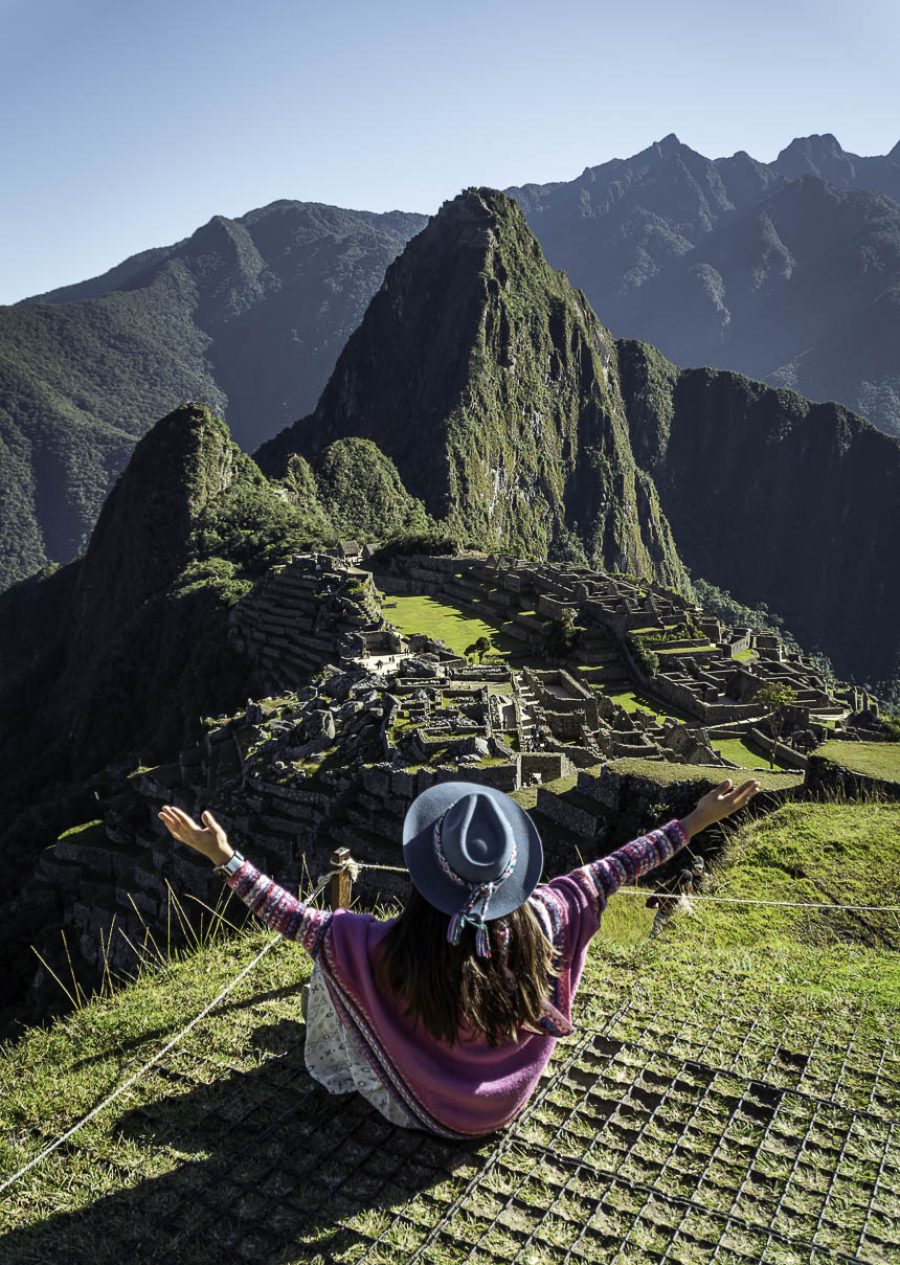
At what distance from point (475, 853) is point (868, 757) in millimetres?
8458

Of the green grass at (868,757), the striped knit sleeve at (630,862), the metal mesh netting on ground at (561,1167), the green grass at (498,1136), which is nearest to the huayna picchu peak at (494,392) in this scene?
the green grass at (868,757)

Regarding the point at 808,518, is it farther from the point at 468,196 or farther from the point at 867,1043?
the point at 867,1043

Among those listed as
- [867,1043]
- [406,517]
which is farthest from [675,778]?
[406,517]

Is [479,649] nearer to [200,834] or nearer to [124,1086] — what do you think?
[124,1086]

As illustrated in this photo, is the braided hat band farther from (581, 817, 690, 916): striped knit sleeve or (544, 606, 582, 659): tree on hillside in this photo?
(544, 606, 582, 659): tree on hillside

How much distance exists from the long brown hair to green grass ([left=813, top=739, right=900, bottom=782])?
7.27 meters

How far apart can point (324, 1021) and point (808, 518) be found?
183827 mm

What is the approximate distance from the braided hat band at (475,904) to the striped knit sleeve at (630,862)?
2.44 feet

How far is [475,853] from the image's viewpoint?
3.24 meters

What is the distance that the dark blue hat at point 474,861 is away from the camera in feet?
10.5

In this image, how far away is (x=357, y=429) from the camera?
416 ft

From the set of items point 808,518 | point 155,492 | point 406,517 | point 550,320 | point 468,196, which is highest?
point 468,196

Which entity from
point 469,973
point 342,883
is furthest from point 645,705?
point 469,973

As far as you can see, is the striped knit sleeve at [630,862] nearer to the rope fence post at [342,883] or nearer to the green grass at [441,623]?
the rope fence post at [342,883]
